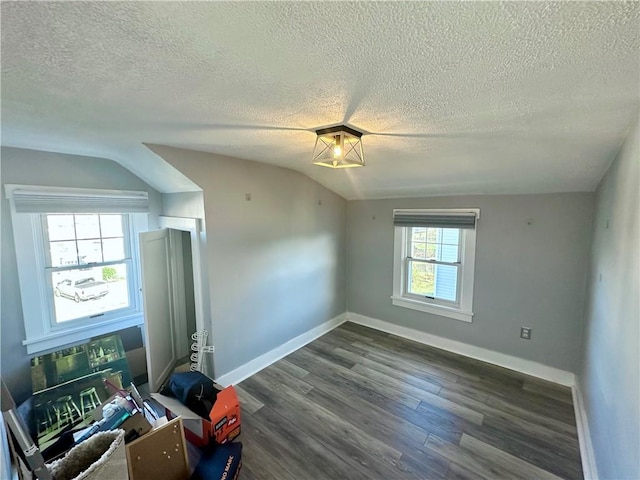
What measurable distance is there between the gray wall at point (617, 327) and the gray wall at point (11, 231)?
3.92 meters

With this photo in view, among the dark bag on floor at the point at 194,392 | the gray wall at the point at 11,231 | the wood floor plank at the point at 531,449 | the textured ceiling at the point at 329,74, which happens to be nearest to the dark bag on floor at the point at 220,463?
the dark bag on floor at the point at 194,392

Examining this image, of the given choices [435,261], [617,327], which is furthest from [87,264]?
[617,327]

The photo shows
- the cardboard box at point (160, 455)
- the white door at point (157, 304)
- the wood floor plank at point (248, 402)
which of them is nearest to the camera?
the cardboard box at point (160, 455)

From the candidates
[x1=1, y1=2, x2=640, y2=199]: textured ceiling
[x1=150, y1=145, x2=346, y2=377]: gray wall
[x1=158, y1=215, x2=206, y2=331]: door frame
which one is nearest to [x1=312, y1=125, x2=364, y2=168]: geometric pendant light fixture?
[x1=1, y1=2, x2=640, y2=199]: textured ceiling

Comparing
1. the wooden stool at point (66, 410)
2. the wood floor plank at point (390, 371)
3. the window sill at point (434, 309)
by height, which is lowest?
the wood floor plank at point (390, 371)

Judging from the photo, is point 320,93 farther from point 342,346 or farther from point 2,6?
point 342,346

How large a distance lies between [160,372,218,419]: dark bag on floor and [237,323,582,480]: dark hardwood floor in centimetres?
38

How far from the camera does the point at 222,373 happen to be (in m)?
2.77

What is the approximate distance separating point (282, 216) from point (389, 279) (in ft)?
5.85

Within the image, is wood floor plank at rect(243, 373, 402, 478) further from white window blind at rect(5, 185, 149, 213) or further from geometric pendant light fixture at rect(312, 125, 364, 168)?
white window blind at rect(5, 185, 149, 213)

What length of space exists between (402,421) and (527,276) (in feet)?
6.48

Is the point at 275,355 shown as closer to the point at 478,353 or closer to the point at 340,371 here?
the point at 340,371

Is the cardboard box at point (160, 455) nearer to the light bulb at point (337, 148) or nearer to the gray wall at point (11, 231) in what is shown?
the gray wall at point (11, 231)

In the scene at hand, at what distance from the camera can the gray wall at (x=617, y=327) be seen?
4.00 feet
